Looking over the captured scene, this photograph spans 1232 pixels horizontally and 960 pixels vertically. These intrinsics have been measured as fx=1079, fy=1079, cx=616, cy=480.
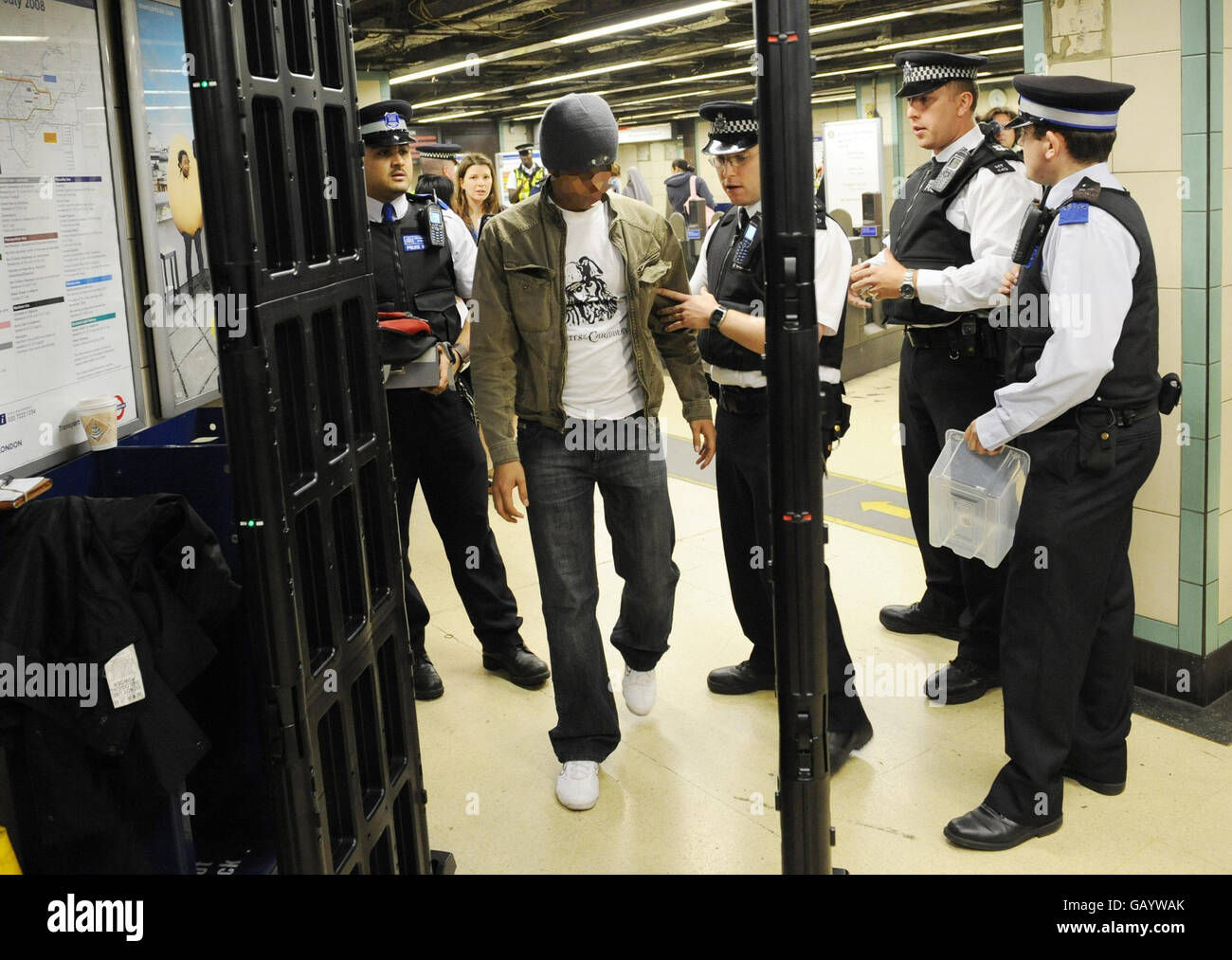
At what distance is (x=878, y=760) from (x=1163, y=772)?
726 millimetres

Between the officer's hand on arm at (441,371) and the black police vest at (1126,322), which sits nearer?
the black police vest at (1126,322)

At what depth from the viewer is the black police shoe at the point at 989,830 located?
2539 millimetres

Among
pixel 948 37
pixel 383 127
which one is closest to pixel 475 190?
pixel 383 127

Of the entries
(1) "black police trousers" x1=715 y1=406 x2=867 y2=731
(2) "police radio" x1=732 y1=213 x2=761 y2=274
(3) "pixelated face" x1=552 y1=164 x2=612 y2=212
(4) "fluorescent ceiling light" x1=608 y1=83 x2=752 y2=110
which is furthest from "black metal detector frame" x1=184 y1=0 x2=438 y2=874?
(4) "fluorescent ceiling light" x1=608 y1=83 x2=752 y2=110

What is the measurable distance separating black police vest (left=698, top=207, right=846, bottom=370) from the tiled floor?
3.56 feet

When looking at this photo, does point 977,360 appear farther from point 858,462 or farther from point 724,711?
point 858,462

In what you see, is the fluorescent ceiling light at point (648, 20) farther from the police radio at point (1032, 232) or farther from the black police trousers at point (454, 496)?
the police radio at point (1032, 232)

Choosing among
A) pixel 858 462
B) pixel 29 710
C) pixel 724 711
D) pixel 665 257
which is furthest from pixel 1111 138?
pixel 858 462

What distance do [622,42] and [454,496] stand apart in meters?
10.9

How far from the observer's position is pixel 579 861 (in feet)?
8.48

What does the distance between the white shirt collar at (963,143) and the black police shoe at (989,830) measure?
6.30 ft

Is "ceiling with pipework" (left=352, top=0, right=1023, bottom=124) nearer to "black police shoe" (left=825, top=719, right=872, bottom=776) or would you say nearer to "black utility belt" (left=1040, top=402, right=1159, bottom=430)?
"black utility belt" (left=1040, top=402, right=1159, bottom=430)

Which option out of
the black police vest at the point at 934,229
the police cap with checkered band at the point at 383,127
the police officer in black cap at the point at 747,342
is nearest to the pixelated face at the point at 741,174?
the police officer in black cap at the point at 747,342

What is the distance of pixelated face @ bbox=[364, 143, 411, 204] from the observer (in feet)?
10.6
